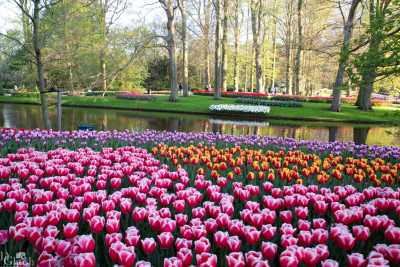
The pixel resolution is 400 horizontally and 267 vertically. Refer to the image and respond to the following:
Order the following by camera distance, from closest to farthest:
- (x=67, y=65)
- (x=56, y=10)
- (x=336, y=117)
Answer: (x=67, y=65) → (x=56, y=10) → (x=336, y=117)

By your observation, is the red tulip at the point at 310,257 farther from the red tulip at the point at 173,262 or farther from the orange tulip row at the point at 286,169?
the orange tulip row at the point at 286,169

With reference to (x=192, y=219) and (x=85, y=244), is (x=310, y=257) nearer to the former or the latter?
(x=192, y=219)

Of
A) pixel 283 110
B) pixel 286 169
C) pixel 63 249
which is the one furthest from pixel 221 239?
pixel 283 110

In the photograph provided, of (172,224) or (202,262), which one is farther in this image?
(172,224)

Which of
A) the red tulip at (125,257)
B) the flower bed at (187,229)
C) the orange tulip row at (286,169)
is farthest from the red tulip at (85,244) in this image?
the orange tulip row at (286,169)

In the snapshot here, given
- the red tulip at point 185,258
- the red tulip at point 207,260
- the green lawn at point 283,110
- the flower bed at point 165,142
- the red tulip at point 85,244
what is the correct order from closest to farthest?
the red tulip at point 207,260
the red tulip at point 185,258
the red tulip at point 85,244
the flower bed at point 165,142
the green lawn at point 283,110

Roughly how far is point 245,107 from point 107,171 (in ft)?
66.2

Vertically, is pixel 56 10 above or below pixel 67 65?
above

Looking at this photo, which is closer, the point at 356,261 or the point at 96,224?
the point at 356,261

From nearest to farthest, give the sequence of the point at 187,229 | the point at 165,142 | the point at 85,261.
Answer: the point at 85,261, the point at 187,229, the point at 165,142

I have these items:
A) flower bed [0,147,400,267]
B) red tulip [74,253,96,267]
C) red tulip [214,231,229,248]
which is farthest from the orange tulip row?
red tulip [74,253,96,267]

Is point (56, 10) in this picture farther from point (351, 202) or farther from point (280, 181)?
point (351, 202)

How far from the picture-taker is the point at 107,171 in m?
4.55

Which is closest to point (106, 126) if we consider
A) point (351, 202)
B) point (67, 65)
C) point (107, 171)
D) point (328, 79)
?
point (67, 65)
